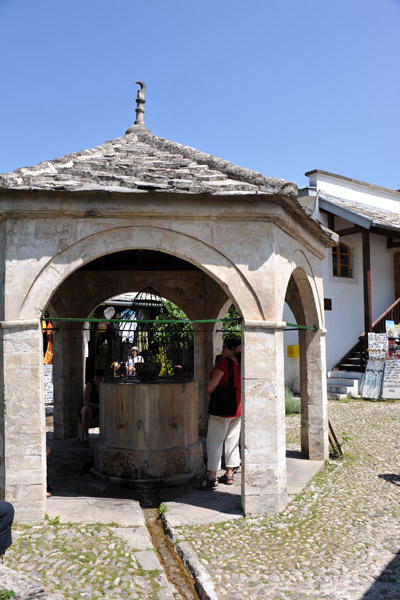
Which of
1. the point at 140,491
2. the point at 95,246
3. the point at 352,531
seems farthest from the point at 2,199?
the point at 352,531

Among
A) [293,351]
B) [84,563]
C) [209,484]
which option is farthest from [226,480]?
[293,351]

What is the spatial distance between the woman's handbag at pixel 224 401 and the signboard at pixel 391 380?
28.8 feet

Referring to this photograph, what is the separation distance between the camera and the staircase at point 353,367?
13.8 meters

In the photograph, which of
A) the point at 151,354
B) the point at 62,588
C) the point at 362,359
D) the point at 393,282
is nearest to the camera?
the point at 62,588

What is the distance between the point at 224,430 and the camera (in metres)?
6.05

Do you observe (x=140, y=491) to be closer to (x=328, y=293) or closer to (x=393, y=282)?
(x=328, y=293)

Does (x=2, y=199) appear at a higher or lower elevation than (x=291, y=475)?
higher

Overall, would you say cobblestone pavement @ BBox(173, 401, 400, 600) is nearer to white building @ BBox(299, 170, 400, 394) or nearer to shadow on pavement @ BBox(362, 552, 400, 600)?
shadow on pavement @ BBox(362, 552, 400, 600)

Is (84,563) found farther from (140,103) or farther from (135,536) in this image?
(140,103)

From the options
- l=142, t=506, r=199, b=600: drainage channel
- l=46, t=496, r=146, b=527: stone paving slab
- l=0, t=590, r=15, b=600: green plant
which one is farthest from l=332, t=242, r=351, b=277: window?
l=0, t=590, r=15, b=600: green plant

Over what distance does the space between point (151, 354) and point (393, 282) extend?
12355mm

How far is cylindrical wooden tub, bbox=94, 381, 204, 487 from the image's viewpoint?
626cm

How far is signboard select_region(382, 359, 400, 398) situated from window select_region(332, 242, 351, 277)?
10.7ft

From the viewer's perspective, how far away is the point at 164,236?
509cm
